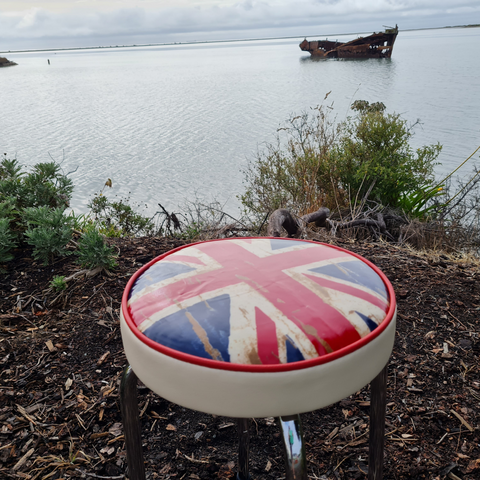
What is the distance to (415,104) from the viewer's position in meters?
11.1

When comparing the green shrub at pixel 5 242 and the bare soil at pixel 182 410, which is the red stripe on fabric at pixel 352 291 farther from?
the green shrub at pixel 5 242

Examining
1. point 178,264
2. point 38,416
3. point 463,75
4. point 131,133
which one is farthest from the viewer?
point 463,75

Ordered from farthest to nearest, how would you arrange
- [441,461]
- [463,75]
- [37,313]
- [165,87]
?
[165,87], [463,75], [37,313], [441,461]

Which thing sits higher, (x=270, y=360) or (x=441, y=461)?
(x=270, y=360)

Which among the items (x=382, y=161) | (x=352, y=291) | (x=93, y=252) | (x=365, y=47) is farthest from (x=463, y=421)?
(x=365, y=47)

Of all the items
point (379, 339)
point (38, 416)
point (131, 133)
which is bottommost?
point (131, 133)

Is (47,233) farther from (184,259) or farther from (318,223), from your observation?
(318,223)

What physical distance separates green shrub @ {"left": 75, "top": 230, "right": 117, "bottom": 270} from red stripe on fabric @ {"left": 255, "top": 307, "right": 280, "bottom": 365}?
1433 mm

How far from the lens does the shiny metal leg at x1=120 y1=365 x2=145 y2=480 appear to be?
29.5 inches

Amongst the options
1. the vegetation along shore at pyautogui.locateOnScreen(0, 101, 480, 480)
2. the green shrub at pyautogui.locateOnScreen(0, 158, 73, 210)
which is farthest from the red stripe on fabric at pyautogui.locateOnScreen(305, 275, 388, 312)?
the green shrub at pyautogui.locateOnScreen(0, 158, 73, 210)

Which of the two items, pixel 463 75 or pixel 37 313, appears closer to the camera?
pixel 37 313

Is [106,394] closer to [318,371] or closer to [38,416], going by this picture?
[38,416]

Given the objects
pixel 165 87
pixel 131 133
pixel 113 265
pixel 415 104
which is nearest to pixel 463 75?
pixel 415 104

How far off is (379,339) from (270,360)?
195 millimetres
